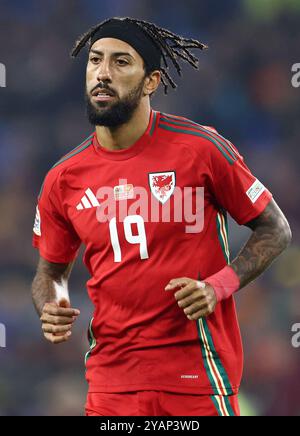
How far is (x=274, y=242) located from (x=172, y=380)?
0.66 m

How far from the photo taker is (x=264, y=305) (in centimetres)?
677

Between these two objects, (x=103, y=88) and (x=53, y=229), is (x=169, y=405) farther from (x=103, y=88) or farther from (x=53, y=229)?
(x=103, y=88)

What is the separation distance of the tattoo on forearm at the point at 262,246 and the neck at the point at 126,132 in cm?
59

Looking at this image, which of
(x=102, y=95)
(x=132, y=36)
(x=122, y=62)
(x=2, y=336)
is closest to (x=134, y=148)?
(x=102, y=95)

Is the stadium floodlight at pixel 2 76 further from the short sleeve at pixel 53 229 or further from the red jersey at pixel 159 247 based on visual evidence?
the red jersey at pixel 159 247

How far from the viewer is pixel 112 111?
360cm

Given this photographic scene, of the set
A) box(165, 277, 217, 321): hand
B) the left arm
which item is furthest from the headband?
box(165, 277, 217, 321): hand

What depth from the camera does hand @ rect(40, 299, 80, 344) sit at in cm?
340

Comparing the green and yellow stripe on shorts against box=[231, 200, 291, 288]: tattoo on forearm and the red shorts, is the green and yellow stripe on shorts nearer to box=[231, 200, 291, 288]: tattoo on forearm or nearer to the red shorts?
the red shorts

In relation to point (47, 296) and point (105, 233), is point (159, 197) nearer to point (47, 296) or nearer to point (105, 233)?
point (105, 233)

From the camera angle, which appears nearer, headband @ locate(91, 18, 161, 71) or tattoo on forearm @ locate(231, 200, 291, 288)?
tattoo on forearm @ locate(231, 200, 291, 288)

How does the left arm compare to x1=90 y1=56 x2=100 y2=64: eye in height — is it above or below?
below

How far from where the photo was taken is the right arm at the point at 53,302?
3.40 meters

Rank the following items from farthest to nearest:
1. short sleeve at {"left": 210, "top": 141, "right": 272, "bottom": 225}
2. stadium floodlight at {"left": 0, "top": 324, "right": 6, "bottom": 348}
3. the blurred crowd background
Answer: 1. the blurred crowd background
2. stadium floodlight at {"left": 0, "top": 324, "right": 6, "bottom": 348}
3. short sleeve at {"left": 210, "top": 141, "right": 272, "bottom": 225}
